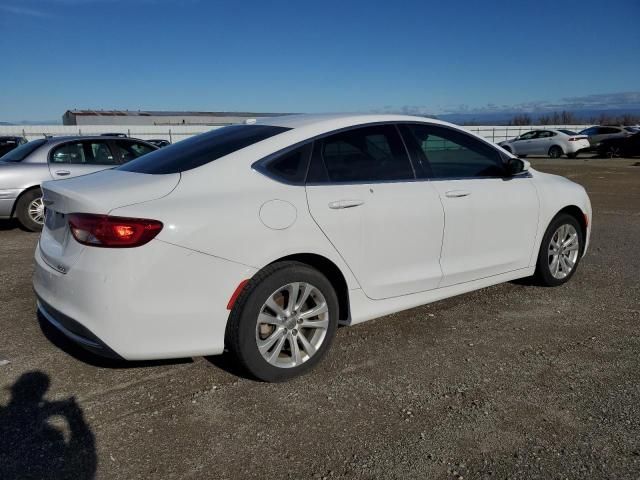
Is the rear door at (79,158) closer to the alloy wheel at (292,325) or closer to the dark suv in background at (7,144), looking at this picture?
the alloy wheel at (292,325)

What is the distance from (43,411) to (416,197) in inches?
106

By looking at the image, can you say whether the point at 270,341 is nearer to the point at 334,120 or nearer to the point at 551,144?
the point at 334,120

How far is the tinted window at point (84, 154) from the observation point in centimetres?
873

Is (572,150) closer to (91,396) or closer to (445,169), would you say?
(445,169)

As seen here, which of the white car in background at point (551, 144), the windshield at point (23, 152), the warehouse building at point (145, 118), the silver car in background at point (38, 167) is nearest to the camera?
the silver car in background at point (38, 167)

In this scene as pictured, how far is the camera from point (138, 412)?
10.4 ft

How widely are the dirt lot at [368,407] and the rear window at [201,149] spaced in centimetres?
133

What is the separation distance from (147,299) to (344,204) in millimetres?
1347

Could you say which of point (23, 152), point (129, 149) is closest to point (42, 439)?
point (23, 152)

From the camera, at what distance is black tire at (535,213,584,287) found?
16.6ft

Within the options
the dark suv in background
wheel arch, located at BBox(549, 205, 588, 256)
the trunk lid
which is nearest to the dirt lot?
the trunk lid

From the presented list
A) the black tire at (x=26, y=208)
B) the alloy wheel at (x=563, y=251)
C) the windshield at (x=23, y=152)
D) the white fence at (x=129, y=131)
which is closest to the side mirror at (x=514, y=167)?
the alloy wheel at (x=563, y=251)

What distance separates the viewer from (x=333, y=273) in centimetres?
367

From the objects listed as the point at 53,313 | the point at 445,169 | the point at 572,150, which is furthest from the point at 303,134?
the point at 572,150
